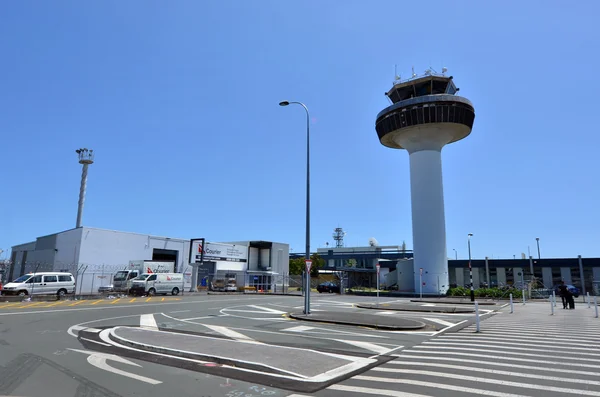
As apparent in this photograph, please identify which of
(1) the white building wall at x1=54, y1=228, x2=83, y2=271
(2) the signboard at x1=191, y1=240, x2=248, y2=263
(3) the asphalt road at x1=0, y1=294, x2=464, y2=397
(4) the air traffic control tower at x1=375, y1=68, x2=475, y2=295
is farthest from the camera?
(2) the signboard at x1=191, y1=240, x2=248, y2=263

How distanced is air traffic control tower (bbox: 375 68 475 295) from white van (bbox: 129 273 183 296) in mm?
27163

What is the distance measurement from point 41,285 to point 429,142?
1707 inches

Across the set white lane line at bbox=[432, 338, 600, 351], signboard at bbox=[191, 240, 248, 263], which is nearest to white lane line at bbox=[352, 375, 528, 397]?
white lane line at bbox=[432, 338, 600, 351]

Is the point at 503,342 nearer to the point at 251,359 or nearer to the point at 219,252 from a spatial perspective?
the point at 251,359

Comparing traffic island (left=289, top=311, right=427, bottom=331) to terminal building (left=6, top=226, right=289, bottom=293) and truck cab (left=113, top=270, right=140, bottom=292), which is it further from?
terminal building (left=6, top=226, right=289, bottom=293)

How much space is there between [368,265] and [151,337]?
88907 millimetres

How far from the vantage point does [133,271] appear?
35.8 metres

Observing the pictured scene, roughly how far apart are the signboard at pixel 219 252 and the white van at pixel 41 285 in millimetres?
19083

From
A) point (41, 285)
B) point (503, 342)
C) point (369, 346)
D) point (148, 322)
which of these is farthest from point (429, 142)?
point (41, 285)

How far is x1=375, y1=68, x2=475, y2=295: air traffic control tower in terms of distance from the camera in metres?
45.9

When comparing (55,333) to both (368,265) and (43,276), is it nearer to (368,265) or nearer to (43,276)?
(43,276)

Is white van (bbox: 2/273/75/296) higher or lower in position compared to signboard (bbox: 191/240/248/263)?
lower

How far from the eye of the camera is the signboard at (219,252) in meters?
49.5

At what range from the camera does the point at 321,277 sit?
82812 millimetres
